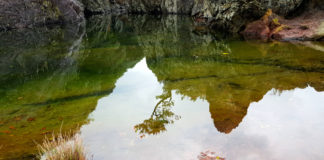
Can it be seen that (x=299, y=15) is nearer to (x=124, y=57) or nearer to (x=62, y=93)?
(x=124, y=57)

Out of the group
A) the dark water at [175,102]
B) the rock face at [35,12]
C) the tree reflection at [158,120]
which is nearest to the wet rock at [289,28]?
the dark water at [175,102]

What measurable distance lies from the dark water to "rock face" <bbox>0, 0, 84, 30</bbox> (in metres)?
14.5

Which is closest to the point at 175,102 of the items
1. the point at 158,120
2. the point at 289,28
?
the point at 158,120

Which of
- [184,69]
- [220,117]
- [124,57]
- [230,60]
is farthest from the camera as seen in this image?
[124,57]

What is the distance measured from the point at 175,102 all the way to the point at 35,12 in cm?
2397

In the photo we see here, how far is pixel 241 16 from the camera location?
1580 centimetres

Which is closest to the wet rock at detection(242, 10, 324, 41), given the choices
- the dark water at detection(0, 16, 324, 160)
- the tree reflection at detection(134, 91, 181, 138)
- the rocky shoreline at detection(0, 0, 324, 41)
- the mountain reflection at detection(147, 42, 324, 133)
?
the rocky shoreline at detection(0, 0, 324, 41)

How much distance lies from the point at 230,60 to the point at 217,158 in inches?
253

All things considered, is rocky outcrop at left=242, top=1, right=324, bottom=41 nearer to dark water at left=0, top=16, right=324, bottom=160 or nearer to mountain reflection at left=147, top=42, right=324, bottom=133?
dark water at left=0, top=16, right=324, bottom=160

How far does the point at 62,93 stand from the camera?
7.53 meters

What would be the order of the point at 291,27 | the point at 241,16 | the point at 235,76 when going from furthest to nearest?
the point at 241,16 → the point at 291,27 → the point at 235,76

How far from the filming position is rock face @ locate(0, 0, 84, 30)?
23250 mm

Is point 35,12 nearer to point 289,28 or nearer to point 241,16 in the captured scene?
point 241,16

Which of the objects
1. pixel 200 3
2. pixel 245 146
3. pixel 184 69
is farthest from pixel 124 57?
pixel 200 3
